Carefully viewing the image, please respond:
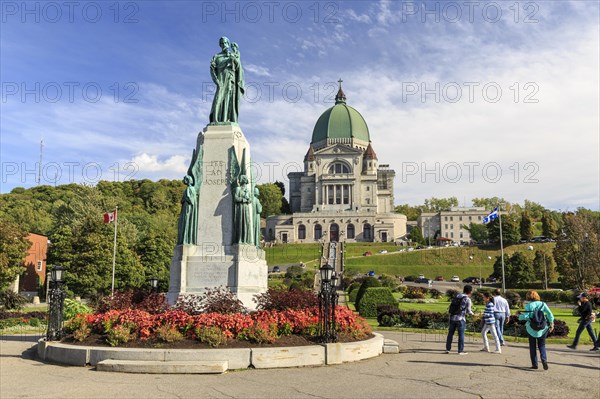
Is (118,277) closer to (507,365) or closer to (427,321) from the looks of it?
(427,321)

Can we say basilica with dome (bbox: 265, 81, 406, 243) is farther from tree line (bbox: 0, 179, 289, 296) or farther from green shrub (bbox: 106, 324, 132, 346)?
green shrub (bbox: 106, 324, 132, 346)

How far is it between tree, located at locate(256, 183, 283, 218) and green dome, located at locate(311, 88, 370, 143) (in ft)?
57.0

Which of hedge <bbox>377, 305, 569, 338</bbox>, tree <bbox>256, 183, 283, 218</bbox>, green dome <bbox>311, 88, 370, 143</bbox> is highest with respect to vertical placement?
green dome <bbox>311, 88, 370, 143</bbox>

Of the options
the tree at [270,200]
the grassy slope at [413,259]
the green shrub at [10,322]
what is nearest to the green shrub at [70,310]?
the green shrub at [10,322]

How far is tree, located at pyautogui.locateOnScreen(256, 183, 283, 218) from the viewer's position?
134m

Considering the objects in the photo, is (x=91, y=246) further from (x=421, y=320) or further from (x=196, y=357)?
(x=196, y=357)

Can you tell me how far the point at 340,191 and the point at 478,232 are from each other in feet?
109

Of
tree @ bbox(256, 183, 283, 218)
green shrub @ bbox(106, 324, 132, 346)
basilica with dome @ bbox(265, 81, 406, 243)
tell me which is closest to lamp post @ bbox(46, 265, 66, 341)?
green shrub @ bbox(106, 324, 132, 346)

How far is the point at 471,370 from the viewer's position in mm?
11641

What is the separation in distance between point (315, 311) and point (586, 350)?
8.99 m

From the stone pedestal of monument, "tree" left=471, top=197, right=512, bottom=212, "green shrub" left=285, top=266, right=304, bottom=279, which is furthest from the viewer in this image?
"tree" left=471, top=197, right=512, bottom=212

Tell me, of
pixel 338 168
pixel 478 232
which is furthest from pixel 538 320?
pixel 478 232

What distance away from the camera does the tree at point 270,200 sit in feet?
439

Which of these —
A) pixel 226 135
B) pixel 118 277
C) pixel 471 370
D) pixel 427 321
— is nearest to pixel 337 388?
pixel 471 370
